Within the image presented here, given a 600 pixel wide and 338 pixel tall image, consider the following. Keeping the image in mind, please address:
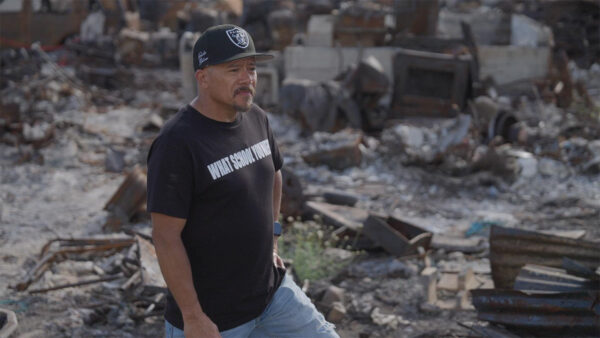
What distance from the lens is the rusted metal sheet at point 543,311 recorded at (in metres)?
4.02

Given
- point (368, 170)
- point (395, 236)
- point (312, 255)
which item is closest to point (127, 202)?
point (312, 255)

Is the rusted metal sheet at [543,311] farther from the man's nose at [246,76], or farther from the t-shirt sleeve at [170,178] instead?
the t-shirt sleeve at [170,178]

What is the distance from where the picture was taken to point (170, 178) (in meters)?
2.33

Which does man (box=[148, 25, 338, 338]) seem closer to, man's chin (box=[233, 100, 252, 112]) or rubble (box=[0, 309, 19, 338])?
man's chin (box=[233, 100, 252, 112])

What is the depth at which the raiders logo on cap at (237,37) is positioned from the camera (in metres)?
2.54

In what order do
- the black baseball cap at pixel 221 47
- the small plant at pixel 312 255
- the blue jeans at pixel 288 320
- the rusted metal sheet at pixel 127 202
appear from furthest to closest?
the rusted metal sheet at pixel 127 202
the small plant at pixel 312 255
the blue jeans at pixel 288 320
the black baseball cap at pixel 221 47

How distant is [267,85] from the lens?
13250 millimetres

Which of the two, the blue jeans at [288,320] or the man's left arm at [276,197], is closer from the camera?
the blue jeans at [288,320]

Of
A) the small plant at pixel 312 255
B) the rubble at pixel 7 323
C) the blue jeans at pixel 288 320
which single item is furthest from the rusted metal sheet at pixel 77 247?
the blue jeans at pixel 288 320

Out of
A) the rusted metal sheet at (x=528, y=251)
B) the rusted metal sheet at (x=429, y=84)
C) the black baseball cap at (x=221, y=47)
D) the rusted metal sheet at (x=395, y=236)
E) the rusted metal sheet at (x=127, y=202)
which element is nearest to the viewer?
the black baseball cap at (x=221, y=47)

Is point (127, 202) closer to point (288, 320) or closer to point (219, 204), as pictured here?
point (288, 320)

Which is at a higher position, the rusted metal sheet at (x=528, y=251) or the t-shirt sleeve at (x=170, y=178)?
the t-shirt sleeve at (x=170, y=178)

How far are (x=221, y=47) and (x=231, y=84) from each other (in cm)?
15

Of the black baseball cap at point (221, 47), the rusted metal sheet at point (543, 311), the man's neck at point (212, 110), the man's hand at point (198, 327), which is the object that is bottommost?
the rusted metal sheet at point (543, 311)
